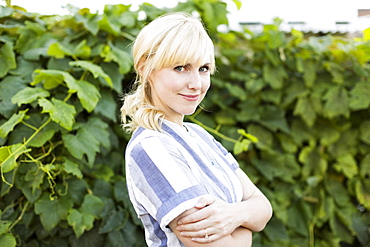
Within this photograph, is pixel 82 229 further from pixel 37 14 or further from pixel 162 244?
pixel 37 14

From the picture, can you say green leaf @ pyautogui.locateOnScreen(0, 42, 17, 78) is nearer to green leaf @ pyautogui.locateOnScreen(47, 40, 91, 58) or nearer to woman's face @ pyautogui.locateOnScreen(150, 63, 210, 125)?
green leaf @ pyautogui.locateOnScreen(47, 40, 91, 58)

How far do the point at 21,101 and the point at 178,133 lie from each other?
2.75ft

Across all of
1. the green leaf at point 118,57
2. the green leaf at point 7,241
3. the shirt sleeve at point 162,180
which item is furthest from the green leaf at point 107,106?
the shirt sleeve at point 162,180

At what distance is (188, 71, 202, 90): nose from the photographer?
3.87ft

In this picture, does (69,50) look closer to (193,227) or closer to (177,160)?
(177,160)

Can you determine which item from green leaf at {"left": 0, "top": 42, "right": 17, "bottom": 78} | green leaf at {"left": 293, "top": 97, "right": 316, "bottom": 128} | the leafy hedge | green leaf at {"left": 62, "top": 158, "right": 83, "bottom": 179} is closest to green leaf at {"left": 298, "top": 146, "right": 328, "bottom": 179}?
the leafy hedge

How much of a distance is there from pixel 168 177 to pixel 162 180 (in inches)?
0.7

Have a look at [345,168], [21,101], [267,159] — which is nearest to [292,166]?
[267,159]

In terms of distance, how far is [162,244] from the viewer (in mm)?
1121

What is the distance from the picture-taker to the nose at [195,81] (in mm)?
1180

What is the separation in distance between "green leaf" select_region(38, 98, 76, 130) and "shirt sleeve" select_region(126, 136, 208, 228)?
685 millimetres

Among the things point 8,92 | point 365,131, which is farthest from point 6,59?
point 365,131

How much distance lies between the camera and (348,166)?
2.52m

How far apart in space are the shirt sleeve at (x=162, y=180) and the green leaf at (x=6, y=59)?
1.03 metres
